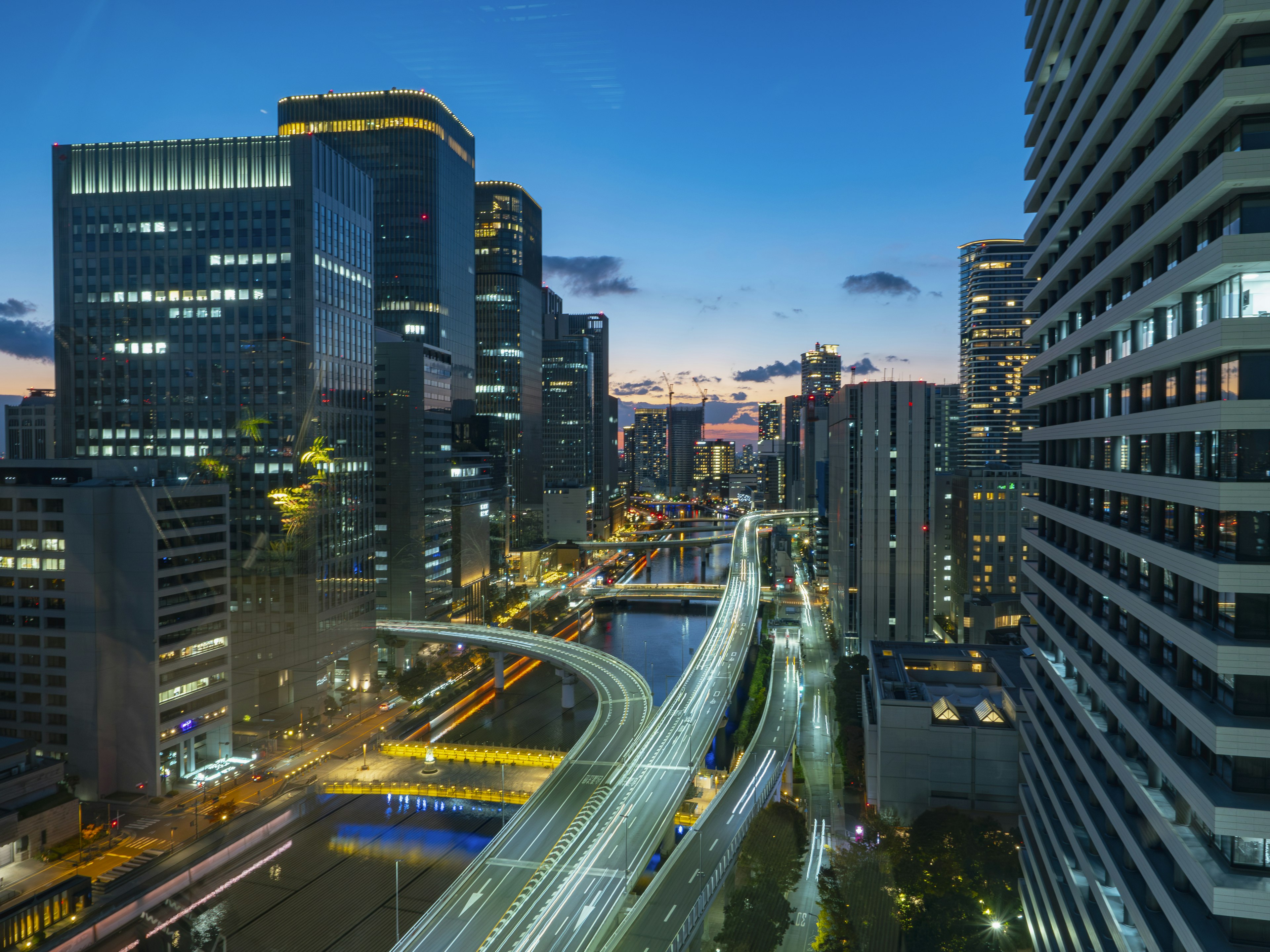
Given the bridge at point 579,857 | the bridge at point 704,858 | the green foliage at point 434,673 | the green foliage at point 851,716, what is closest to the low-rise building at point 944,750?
the green foliage at point 851,716

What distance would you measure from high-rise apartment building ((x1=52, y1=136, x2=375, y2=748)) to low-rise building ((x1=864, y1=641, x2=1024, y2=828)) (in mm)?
45713

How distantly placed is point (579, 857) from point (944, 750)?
1895 cm

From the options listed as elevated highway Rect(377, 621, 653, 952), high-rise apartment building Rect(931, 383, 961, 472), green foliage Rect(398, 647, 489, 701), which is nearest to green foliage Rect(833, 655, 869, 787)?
elevated highway Rect(377, 621, 653, 952)

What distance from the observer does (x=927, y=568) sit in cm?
7450

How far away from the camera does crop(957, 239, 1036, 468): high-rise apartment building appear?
165 metres

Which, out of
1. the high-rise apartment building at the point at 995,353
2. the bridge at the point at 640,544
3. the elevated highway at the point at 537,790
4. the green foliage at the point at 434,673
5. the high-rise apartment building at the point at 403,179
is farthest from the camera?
the high-rise apartment building at the point at 995,353

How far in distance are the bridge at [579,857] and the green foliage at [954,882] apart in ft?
37.5

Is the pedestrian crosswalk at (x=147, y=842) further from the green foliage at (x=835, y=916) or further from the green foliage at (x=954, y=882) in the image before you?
the green foliage at (x=954, y=882)

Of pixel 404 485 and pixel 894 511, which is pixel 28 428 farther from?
pixel 894 511

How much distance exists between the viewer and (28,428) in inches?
4958

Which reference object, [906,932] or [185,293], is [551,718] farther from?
[185,293]

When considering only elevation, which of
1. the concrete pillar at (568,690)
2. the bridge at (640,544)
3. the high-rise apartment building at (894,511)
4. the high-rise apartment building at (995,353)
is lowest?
the concrete pillar at (568,690)

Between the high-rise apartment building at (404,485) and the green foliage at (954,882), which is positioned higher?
the high-rise apartment building at (404,485)

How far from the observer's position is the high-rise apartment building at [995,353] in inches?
6491
